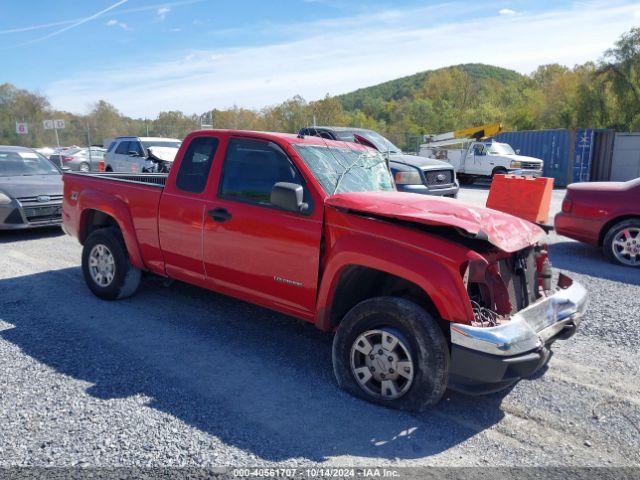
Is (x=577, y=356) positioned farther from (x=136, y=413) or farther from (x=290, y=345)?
(x=136, y=413)

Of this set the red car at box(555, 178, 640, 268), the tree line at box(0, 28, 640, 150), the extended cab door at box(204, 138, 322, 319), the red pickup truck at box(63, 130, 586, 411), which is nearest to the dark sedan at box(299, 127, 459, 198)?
the red car at box(555, 178, 640, 268)

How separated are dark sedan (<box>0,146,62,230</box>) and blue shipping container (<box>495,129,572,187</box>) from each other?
21917 millimetres

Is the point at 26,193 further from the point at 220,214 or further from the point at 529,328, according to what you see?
the point at 529,328

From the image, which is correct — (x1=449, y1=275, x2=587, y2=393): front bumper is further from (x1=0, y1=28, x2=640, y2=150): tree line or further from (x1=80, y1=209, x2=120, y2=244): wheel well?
(x1=0, y1=28, x2=640, y2=150): tree line

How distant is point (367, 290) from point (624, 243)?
18.7ft

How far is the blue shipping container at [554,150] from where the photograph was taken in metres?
24.6

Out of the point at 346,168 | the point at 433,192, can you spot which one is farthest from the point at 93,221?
the point at 433,192

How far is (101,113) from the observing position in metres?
50.5

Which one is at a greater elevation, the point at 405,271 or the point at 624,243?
the point at 405,271

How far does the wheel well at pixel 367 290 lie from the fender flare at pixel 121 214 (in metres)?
2.52

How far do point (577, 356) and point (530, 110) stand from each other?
2003 inches

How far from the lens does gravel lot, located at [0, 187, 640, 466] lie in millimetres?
3170

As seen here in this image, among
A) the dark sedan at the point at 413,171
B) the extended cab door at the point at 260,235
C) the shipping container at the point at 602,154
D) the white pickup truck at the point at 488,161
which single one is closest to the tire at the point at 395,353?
the extended cab door at the point at 260,235

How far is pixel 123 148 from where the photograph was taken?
50.4 feet
